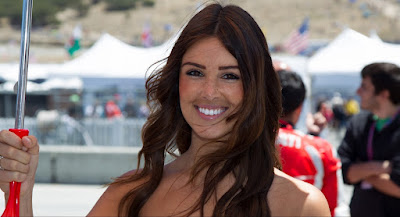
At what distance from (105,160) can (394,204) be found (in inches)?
318

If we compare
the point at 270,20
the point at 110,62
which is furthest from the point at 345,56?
the point at 270,20

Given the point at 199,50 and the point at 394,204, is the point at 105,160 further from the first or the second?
the point at 199,50

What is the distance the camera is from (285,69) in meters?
3.67

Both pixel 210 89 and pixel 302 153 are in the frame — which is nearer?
pixel 210 89

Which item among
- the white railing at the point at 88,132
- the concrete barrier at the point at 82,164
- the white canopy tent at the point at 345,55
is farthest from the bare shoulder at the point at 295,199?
the white railing at the point at 88,132

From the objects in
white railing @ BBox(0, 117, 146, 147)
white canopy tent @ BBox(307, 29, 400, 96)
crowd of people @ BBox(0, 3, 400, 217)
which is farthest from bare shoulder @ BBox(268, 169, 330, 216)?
white railing @ BBox(0, 117, 146, 147)

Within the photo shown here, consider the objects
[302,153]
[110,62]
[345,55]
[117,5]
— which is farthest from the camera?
[117,5]

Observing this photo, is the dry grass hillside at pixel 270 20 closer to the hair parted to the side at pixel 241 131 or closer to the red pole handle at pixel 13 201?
the hair parted to the side at pixel 241 131

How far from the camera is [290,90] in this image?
362 cm

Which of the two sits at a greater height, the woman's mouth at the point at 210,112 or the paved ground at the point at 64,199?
the woman's mouth at the point at 210,112

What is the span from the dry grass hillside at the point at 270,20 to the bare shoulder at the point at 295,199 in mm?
64163

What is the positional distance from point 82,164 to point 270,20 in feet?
242

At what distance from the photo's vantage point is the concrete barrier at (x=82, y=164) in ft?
36.3

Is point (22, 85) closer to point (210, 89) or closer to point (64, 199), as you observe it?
point (210, 89)
